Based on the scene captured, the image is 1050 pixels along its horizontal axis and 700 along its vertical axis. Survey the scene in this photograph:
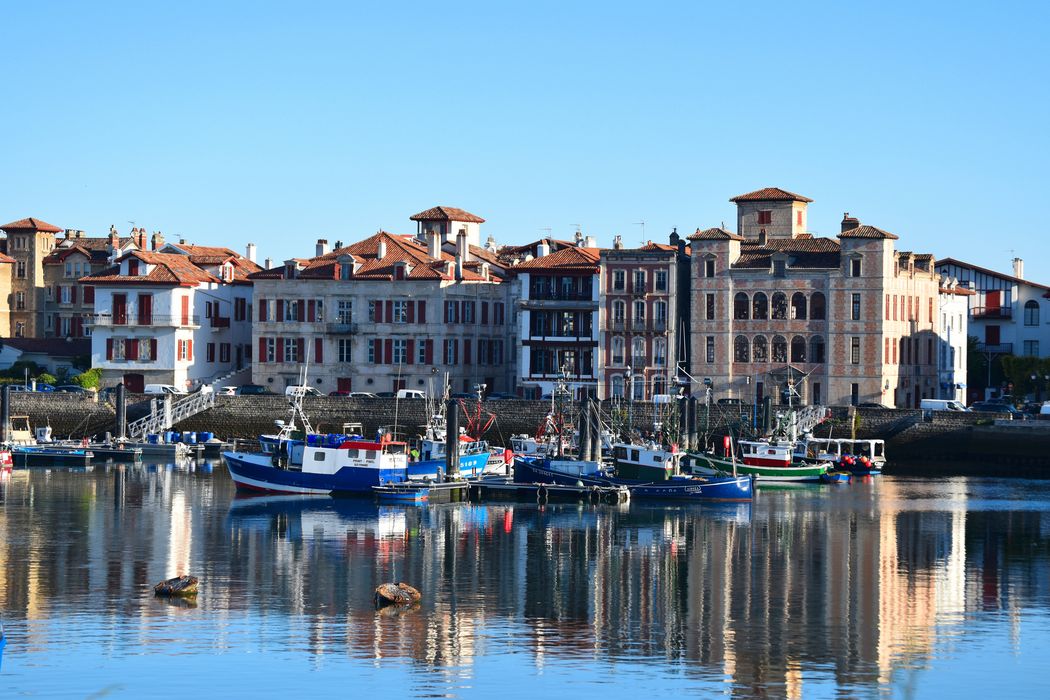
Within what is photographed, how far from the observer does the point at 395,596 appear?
56500 mm

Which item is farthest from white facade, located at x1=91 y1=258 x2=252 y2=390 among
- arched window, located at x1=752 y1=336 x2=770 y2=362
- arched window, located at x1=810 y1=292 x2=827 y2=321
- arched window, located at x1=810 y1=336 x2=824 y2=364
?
arched window, located at x1=810 y1=292 x2=827 y2=321

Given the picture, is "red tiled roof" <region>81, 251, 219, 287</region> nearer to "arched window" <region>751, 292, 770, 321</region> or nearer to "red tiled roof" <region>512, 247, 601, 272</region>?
"red tiled roof" <region>512, 247, 601, 272</region>

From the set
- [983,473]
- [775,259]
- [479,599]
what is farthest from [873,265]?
[479,599]

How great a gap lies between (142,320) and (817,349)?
44124 millimetres

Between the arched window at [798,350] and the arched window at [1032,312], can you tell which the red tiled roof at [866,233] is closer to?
the arched window at [798,350]

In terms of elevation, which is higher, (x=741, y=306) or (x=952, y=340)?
(x=741, y=306)

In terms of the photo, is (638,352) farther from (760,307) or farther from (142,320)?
(142,320)

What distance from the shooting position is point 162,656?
4928 centimetres

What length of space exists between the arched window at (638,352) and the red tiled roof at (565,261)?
212 inches

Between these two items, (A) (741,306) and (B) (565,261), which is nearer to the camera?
(A) (741,306)

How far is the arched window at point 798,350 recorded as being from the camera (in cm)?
11688

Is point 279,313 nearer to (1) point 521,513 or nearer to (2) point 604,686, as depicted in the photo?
(1) point 521,513

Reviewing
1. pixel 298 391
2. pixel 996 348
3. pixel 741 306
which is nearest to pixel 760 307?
pixel 741 306

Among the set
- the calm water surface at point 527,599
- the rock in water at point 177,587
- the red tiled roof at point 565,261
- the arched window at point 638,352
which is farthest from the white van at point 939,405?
the rock in water at point 177,587
